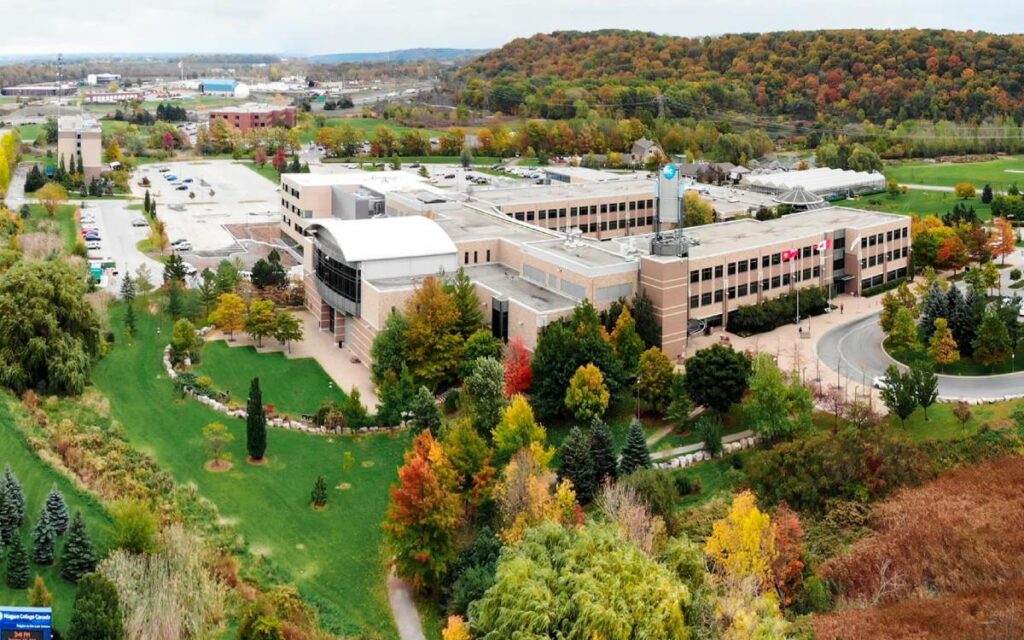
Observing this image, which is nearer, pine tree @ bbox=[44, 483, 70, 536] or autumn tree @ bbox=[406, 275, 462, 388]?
pine tree @ bbox=[44, 483, 70, 536]

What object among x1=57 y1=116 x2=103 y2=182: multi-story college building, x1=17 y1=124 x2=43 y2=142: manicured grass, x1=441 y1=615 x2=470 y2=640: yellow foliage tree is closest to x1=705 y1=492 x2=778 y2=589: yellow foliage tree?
x1=441 y1=615 x2=470 y2=640: yellow foliage tree

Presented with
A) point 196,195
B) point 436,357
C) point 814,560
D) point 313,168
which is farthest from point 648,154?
point 814,560

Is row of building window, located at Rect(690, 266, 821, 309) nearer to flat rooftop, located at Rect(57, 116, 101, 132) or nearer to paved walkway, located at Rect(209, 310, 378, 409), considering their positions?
paved walkway, located at Rect(209, 310, 378, 409)

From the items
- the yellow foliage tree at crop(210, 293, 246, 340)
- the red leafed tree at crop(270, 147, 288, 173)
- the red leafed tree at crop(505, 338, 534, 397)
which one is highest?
the red leafed tree at crop(270, 147, 288, 173)

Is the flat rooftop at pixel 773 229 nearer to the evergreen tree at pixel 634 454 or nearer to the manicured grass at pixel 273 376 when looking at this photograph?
the evergreen tree at pixel 634 454

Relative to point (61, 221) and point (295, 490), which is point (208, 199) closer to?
point (61, 221)
